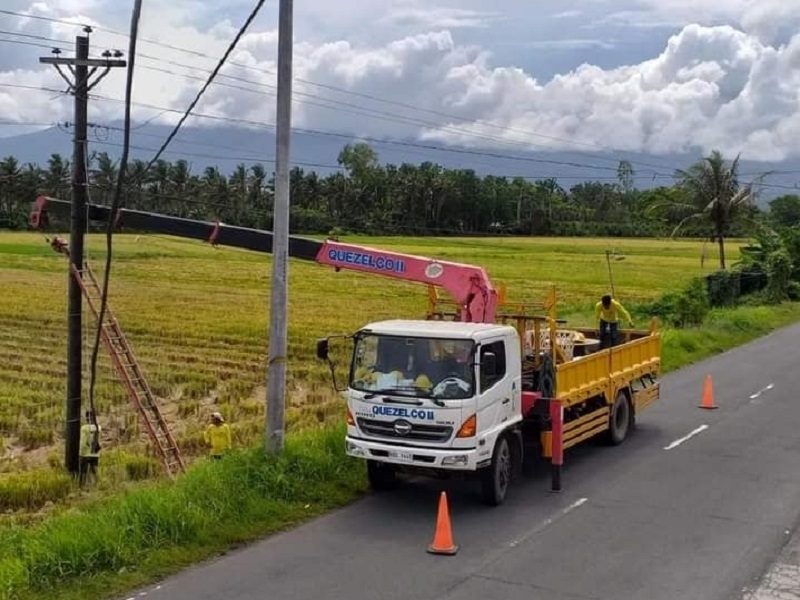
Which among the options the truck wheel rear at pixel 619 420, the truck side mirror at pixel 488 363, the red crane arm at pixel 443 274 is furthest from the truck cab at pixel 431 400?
the truck wheel rear at pixel 619 420

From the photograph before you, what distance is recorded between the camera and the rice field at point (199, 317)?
1975cm

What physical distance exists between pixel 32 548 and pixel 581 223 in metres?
116

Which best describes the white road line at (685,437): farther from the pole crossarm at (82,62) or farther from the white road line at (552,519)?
the pole crossarm at (82,62)

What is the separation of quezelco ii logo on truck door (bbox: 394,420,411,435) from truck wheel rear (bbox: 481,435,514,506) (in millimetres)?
1168

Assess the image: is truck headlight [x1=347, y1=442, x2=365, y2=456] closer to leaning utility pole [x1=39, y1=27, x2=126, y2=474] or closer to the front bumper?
the front bumper

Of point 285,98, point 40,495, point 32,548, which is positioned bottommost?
point 40,495

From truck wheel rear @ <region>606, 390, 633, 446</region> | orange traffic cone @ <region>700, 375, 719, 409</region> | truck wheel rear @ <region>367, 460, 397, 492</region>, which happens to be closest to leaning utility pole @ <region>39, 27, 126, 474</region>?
truck wheel rear @ <region>367, 460, 397, 492</region>

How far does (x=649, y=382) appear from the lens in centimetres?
1838

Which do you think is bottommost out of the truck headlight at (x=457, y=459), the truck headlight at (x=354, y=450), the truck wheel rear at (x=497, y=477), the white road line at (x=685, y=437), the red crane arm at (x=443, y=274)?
the white road line at (x=685, y=437)

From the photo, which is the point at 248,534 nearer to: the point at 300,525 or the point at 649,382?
the point at 300,525

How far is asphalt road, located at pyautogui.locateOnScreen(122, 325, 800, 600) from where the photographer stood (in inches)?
365

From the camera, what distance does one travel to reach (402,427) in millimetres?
11766

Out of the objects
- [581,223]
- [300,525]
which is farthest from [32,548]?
[581,223]

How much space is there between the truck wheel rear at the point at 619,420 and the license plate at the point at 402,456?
5.34m
